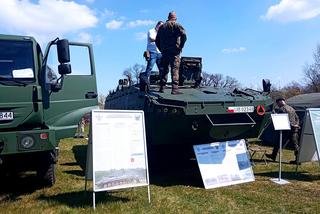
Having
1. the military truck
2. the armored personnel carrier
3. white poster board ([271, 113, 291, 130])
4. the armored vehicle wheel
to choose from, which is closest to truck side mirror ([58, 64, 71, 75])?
the military truck

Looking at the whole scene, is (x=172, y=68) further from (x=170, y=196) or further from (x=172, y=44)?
(x=170, y=196)

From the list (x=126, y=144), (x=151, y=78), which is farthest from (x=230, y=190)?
(x=151, y=78)

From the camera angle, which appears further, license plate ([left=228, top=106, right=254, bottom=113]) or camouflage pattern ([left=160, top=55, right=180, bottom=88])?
camouflage pattern ([left=160, top=55, right=180, bottom=88])

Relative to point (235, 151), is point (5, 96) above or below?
above

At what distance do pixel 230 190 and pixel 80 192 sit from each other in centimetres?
258

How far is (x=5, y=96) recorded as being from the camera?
6.63 metres

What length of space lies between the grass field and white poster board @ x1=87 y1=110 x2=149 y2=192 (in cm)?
34

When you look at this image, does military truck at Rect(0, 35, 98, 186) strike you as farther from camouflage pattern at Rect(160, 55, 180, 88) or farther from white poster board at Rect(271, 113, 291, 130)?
white poster board at Rect(271, 113, 291, 130)

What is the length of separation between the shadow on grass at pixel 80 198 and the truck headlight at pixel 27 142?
3.19ft

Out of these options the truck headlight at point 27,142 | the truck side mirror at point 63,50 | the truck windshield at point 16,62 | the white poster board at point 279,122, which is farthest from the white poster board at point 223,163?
the truck windshield at point 16,62

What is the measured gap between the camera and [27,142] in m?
6.46

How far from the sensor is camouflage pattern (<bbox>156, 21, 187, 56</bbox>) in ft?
27.8

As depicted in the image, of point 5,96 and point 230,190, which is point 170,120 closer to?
point 230,190

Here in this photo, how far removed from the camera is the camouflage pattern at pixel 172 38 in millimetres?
8484
